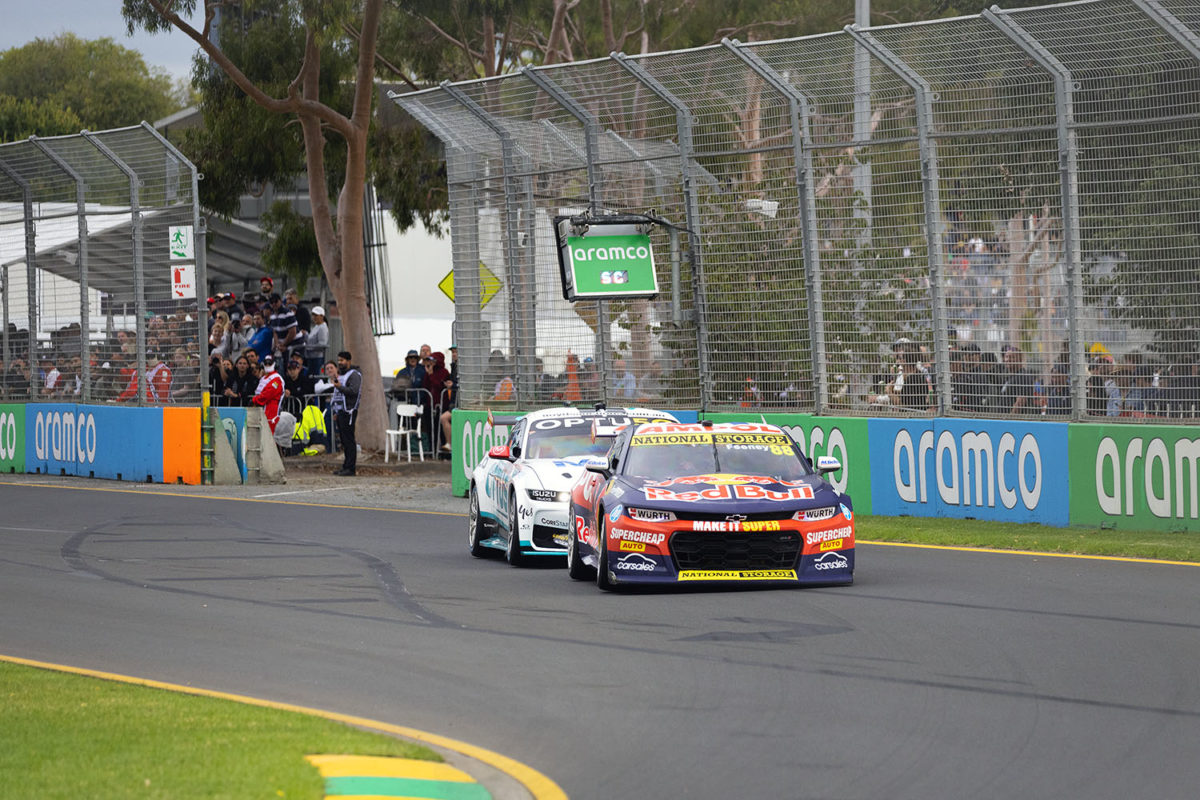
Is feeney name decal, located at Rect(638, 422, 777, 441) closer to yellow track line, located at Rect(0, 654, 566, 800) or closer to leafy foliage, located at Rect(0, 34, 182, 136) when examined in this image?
yellow track line, located at Rect(0, 654, 566, 800)

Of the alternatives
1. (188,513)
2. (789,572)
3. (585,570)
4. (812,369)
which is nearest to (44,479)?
(188,513)

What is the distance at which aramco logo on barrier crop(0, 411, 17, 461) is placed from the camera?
93.5 feet

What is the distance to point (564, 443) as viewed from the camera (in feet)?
51.4

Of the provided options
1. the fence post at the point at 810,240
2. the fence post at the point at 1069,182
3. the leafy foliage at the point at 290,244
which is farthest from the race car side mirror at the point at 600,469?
the leafy foliage at the point at 290,244

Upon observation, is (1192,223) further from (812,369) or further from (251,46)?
(251,46)

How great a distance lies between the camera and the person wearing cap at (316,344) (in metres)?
29.8

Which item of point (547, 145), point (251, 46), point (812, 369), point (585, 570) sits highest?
point (251, 46)

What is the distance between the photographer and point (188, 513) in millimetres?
20078

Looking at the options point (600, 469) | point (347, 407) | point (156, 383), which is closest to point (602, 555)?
point (600, 469)

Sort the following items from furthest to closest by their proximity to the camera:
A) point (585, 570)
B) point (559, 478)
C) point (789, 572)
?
point (559, 478), point (585, 570), point (789, 572)

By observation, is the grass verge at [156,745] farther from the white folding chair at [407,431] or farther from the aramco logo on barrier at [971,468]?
the white folding chair at [407,431]

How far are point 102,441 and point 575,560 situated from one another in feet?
48.3

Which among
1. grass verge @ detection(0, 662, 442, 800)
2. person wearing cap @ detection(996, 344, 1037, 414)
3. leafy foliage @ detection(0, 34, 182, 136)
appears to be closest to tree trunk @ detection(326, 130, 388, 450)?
person wearing cap @ detection(996, 344, 1037, 414)

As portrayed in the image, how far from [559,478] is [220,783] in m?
8.59
